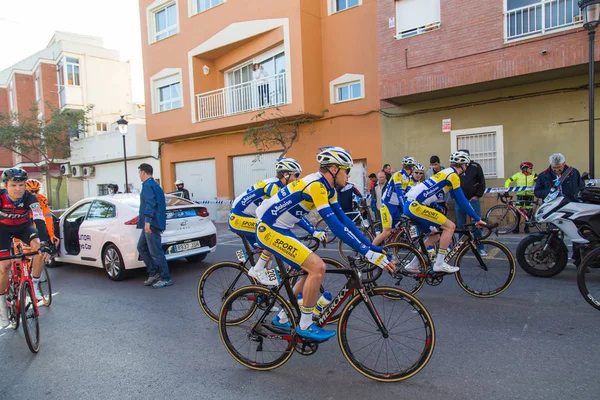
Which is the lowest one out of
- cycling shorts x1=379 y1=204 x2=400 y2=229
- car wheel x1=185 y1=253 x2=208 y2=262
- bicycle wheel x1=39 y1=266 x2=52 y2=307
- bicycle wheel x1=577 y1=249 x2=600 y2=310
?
car wheel x1=185 y1=253 x2=208 y2=262

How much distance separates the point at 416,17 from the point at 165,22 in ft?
41.0

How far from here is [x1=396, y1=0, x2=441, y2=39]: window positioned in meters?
11.1

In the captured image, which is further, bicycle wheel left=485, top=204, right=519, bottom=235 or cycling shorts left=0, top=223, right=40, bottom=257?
bicycle wheel left=485, top=204, right=519, bottom=235

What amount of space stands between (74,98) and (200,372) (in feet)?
99.7

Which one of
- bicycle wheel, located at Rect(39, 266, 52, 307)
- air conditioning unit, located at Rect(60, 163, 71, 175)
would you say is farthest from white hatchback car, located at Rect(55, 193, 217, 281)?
air conditioning unit, located at Rect(60, 163, 71, 175)

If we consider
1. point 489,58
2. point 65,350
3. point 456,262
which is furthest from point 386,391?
point 489,58

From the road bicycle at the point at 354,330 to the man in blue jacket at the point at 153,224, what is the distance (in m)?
3.18

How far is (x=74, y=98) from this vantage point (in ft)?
94.9

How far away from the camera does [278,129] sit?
1442 cm

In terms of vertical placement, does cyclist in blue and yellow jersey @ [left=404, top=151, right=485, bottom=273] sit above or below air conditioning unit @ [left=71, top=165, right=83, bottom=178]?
below

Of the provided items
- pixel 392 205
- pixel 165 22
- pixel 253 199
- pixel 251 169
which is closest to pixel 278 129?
pixel 251 169

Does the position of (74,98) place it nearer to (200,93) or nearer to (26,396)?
(200,93)

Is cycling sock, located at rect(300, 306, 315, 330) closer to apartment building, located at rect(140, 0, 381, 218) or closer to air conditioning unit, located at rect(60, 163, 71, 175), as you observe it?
apartment building, located at rect(140, 0, 381, 218)

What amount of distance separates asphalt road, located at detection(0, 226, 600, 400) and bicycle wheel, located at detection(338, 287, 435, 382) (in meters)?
0.12
